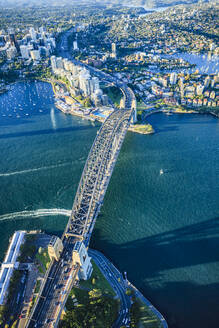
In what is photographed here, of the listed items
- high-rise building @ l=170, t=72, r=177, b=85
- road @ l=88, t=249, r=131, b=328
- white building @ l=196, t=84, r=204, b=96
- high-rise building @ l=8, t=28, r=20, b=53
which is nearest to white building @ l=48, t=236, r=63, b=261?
road @ l=88, t=249, r=131, b=328

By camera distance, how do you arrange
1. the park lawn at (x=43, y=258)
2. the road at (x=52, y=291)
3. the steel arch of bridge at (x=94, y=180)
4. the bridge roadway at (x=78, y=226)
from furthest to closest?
the steel arch of bridge at (x=94, y=180) → the park lawn at (x=43, y=258) → the bridge roadway at (x=78, y=226) → the road at (x=52, y=291)

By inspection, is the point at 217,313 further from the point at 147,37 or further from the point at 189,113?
the point at 147,37

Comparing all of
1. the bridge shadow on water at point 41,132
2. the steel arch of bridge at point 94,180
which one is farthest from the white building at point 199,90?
the bridge shadow on water at point 41,132

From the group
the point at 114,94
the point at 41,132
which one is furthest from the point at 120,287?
the point at 114,94

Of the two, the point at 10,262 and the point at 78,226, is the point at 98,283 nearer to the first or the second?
the point at 78,226

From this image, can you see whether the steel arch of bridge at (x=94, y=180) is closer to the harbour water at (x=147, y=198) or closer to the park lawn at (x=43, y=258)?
the harbour water at (x=147, y=198)

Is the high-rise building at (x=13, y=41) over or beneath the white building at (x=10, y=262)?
over
